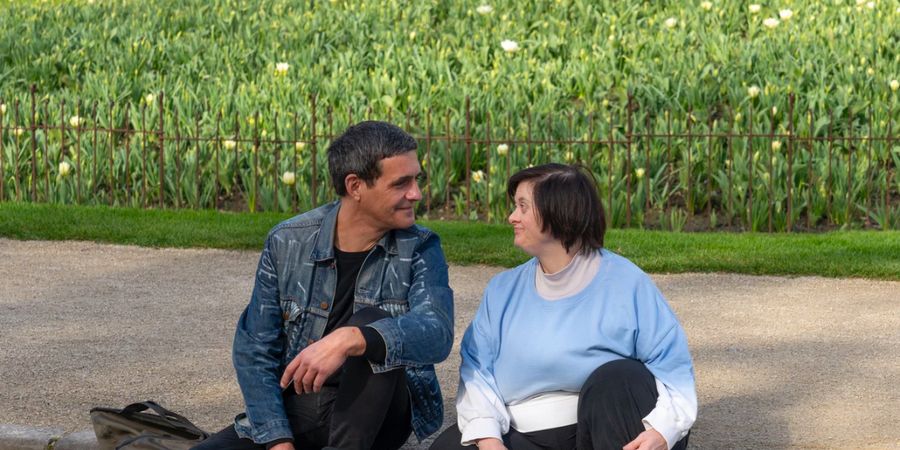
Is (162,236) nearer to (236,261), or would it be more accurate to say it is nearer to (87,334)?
(236,261)

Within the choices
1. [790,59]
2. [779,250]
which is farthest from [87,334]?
[790,59]

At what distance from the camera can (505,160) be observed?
9.65 metres

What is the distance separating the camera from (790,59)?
11180 mm

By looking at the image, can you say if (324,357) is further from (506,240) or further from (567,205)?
(506,240)

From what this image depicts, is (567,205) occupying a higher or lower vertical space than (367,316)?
higher

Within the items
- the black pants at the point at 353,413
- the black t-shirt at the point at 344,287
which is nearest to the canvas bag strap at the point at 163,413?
the black pants at the point at 353,413

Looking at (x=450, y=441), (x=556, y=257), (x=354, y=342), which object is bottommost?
(x=450, y=441)

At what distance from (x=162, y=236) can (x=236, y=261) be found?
2.64ft

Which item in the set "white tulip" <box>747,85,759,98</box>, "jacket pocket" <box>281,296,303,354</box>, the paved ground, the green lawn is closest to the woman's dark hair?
"jacket pocket" <box>281,296,303,354</box>

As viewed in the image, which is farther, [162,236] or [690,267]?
[162,236]

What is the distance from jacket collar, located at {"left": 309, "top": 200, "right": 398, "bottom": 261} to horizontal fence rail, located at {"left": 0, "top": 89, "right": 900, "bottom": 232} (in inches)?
215

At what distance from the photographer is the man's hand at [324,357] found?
11.5ft

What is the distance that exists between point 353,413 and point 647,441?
794 millimetres

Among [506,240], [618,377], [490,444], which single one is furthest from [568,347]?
[506,240]
